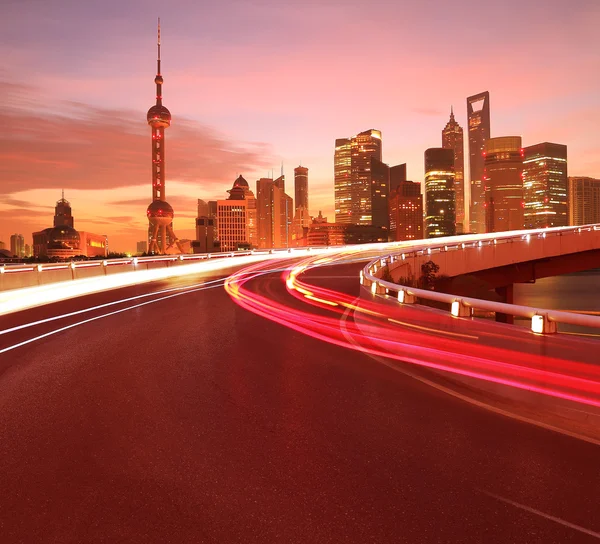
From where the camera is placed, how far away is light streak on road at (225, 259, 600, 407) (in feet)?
21.5

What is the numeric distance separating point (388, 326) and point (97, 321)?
8415 millimetres

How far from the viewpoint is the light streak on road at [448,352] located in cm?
656

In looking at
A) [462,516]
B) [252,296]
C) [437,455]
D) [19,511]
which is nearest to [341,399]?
[437,455]

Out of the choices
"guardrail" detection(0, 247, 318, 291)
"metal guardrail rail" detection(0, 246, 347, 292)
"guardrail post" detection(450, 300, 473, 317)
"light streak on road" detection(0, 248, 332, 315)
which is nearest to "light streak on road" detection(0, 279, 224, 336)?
"light streak on road" detection(0, 248, 332, 315)

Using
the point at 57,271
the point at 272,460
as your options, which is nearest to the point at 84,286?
the point at 57,271

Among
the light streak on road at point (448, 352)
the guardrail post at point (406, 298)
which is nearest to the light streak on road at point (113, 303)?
the light streak on road at point (448, 352)

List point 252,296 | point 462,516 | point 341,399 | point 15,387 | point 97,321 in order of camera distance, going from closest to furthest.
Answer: point 462,516, point 341,399, point 15,387, point 97,321, point 252,296

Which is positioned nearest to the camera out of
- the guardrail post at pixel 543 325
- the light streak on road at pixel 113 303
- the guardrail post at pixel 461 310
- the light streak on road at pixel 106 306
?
the guardrail post at pixel 543 325

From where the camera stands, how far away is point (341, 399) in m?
7.43

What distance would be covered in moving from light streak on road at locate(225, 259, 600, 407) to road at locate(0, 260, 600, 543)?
68cm

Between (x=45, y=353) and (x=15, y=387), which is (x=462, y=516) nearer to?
(x=15, y=387)

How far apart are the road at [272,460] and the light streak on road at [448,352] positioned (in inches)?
26.7

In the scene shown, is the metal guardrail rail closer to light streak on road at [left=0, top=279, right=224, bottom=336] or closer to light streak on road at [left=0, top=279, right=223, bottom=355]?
light streak on road at [left=0, top=279, right=224, bottom=336]

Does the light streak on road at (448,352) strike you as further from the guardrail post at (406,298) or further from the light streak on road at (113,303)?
the light streak on road at (113,303)
